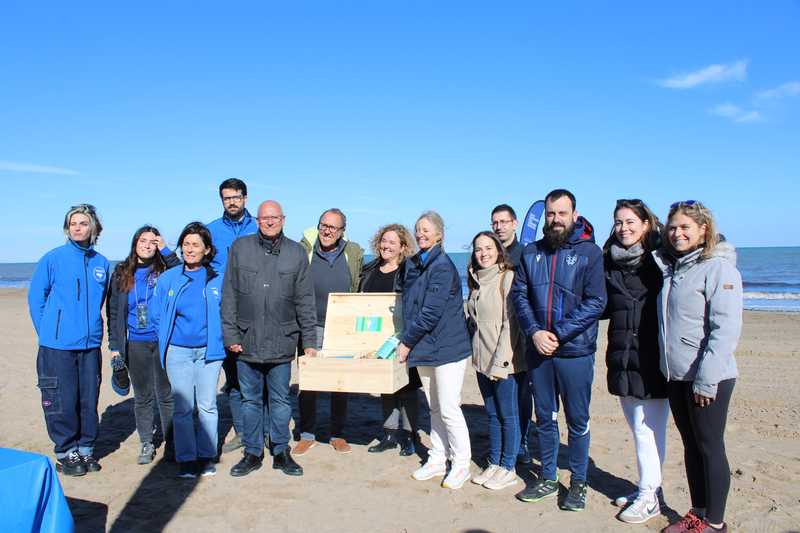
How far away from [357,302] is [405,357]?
94 centimetres

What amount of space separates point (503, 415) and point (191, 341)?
274 cm

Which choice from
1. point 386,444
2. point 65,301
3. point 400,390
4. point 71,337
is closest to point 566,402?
point 400,390

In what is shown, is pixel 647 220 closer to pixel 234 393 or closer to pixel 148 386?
pixel 234 393

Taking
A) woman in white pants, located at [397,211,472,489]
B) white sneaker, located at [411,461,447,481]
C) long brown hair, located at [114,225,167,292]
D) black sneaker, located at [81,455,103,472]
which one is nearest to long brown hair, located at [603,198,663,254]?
woman in white pants, located at [397,211,472,489]

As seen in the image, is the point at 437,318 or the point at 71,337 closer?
the point at 437,318

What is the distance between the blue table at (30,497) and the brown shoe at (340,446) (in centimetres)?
322

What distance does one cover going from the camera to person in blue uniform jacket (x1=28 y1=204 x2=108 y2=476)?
207 inches

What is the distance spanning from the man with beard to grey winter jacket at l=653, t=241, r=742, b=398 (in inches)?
18.8

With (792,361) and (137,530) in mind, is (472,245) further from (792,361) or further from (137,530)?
(792,361)

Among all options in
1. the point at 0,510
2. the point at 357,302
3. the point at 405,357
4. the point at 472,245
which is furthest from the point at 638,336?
the point at 0,510

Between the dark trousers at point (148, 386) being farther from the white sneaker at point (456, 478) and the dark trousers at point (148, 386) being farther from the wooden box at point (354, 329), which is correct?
the white sneaker at point (456, 478)

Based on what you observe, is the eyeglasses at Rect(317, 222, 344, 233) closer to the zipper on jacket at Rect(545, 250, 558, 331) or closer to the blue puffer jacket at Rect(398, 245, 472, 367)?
the blue puffer jacket at Rect(398, 245, 472, 367)

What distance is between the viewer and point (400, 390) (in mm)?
5805

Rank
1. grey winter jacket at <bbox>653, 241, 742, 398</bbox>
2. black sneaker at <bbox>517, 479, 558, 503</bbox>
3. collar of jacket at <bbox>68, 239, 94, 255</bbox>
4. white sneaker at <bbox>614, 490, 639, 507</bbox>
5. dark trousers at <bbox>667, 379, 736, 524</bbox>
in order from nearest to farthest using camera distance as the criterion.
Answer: grey winter jacket at <bbox>653, 241, 742, 398</bbox> < dark trousers at <bbox>667, 379, 736, 524</bbox> < white sneaker at <bbox>614, 490, 639, 507</bbox> < black sneaker at <bbox>517, 479, 558, 503</bbox> < collar of jacket at <bbox>68, 239, 94, 255</bbox>
